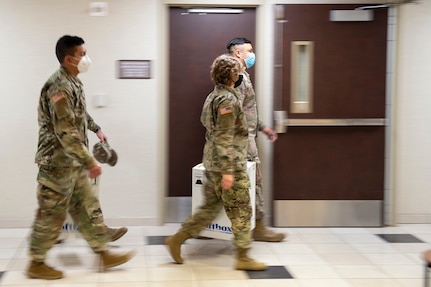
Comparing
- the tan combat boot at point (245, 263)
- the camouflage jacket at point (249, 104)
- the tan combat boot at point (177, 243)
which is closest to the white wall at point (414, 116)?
the camouflage jacket at point (249, 104)

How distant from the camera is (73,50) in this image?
391cm

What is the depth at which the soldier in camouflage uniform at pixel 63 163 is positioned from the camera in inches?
147

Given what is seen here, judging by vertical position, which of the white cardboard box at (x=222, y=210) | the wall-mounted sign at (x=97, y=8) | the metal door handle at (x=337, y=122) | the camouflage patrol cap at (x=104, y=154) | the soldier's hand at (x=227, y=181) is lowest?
the white cardboard box at (x=222, y=210)

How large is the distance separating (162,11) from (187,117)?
902 mm

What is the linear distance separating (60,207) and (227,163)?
3.51ft

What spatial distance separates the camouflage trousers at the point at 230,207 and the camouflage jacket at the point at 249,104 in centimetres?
74

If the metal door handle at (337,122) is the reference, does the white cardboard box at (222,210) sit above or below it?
below

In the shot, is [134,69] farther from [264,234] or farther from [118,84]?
[264,234]

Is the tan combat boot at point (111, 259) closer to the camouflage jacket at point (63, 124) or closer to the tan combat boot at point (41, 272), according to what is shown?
the tan combat boot at point (41, 272)

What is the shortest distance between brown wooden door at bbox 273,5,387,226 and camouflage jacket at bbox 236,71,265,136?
526 millimetres

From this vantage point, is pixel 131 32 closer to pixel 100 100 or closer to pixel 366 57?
pixel 100 100

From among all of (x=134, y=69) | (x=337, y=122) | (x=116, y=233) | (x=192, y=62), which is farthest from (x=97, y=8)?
(x=337, y=122)

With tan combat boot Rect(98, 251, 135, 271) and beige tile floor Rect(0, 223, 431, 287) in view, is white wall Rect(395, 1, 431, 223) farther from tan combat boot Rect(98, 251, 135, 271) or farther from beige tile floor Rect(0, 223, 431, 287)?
tan combat boot Rect(98, 251, 135, 271)

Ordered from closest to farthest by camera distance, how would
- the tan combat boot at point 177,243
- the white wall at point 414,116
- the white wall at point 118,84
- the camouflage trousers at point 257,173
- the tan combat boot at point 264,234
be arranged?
the tan combat boot at point 177,243, the camouflage trousers at point 257,173, the tan combat boot at point 264,234, the white wall at point 118,84, the white wall at point 414,116
